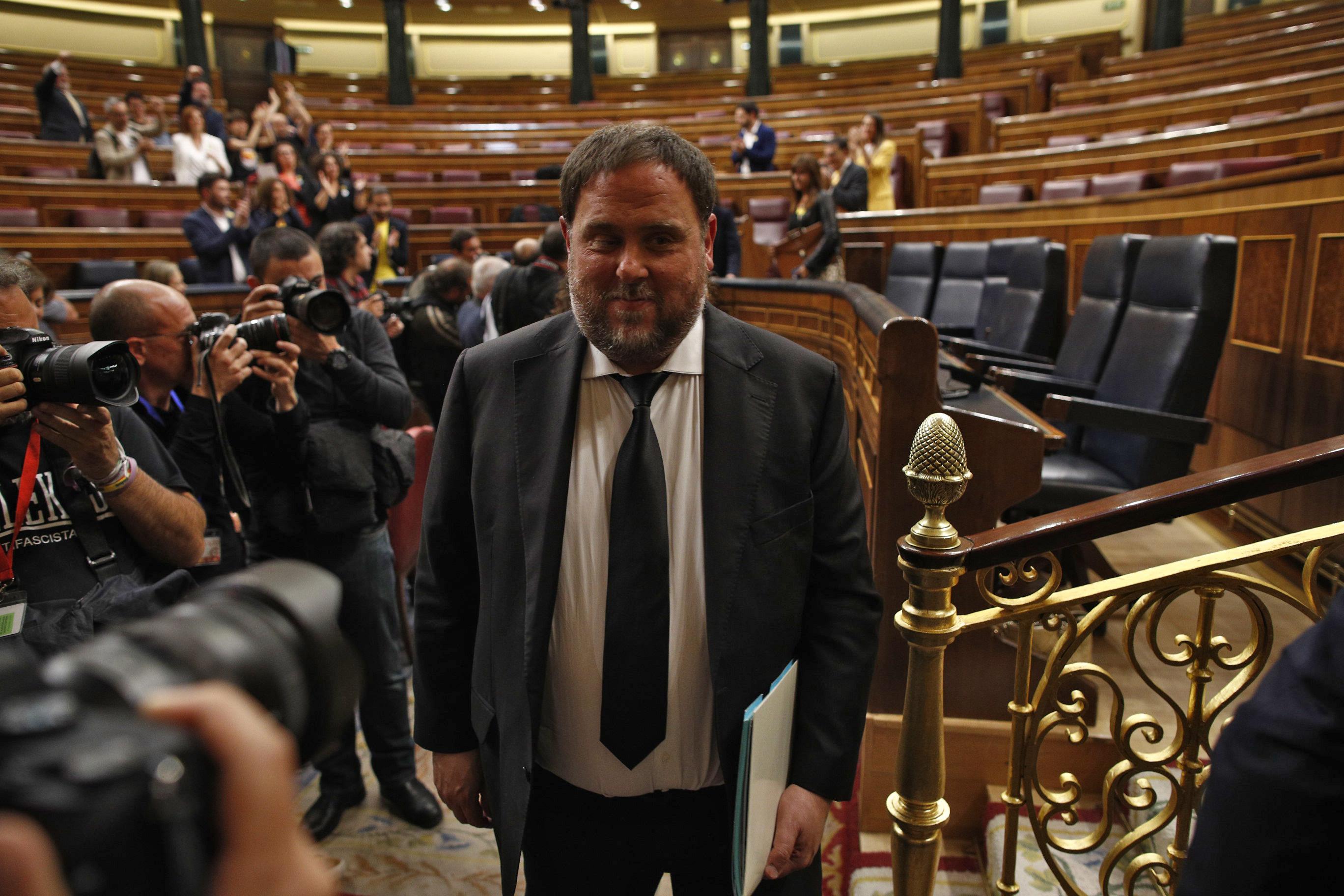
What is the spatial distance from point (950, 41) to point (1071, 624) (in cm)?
1027

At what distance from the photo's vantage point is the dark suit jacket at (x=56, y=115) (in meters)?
6.77

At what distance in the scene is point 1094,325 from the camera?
101 inches

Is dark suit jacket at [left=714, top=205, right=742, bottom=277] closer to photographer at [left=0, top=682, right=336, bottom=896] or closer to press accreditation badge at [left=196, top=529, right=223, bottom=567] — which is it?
press accreditation badge at [left=196, top=529, right=223, bottom=567]

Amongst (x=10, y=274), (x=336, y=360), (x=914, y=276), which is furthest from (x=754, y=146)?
(x=10, y=274)

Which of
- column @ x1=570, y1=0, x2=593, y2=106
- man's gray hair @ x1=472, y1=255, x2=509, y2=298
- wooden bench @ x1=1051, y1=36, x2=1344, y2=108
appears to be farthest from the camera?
column @ x1=570, y1=0, x2=593, y2=106

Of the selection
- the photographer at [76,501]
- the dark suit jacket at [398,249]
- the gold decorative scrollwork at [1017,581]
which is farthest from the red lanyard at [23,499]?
the dark suit jacket at [398,249]

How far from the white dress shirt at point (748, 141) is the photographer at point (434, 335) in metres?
3.96

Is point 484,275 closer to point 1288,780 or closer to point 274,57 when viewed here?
point 1288,780

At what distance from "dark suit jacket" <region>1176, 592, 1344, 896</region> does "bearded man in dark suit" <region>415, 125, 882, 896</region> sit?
505 mm

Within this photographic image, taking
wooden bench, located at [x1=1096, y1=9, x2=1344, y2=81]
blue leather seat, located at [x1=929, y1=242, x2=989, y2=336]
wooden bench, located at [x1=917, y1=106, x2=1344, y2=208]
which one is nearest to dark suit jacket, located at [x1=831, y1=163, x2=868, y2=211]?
wooden bench, located at [x1=917, y1=106, x2=1344, y2=208]

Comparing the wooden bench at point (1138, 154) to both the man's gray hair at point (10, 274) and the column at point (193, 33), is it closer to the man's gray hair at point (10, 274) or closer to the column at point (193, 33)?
the man's gray hair at point (10, 274)

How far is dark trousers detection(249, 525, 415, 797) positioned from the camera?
1828 mm

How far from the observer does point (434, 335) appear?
3305mm

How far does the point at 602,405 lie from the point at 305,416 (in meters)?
0.93
